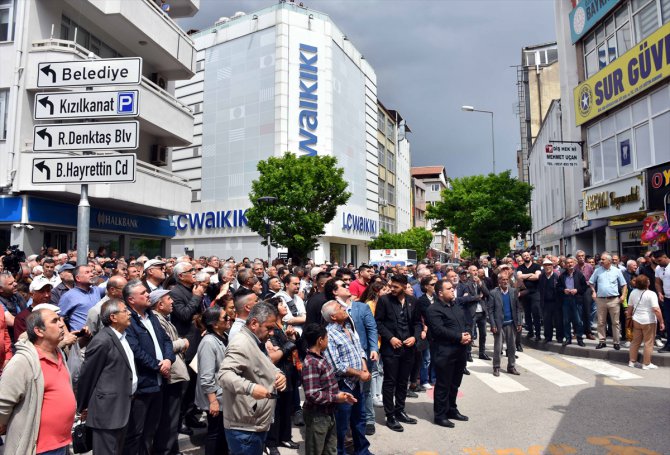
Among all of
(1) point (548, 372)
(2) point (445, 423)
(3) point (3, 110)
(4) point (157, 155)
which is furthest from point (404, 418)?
(4) point (157, 155)

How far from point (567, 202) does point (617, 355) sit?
17.7 m

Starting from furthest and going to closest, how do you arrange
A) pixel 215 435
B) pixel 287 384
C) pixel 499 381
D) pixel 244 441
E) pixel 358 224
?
pixel 358 224 < pixel 499 381 < pixel 287 384 < pixel 215 435 < pixel 244 441

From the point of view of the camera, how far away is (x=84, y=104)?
247 inches

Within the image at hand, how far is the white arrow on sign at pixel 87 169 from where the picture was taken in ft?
20.3

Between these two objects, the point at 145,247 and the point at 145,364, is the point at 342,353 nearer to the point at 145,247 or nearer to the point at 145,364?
the point at 145,364

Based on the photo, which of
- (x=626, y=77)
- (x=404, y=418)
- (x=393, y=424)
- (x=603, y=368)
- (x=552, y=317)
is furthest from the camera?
(x=626, y=77)

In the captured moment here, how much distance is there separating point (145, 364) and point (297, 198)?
2314 cm

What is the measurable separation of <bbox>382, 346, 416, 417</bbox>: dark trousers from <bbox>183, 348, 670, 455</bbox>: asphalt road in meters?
0.31

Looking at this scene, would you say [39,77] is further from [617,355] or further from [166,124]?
[166,124]

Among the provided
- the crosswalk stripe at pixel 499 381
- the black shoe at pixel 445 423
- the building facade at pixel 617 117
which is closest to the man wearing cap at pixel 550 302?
the crosswalk stripe at pixel 499 381

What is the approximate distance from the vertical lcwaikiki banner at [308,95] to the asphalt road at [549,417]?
97.8 ft

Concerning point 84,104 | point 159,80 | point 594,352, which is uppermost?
point 159,80

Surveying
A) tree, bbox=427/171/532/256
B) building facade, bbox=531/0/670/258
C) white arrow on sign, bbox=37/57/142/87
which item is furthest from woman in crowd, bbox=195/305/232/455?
tree, bbox=427/171/532/256

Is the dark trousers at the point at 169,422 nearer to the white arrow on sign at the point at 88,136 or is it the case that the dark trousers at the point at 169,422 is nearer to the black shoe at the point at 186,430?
the black shoe at the point at 186,430
